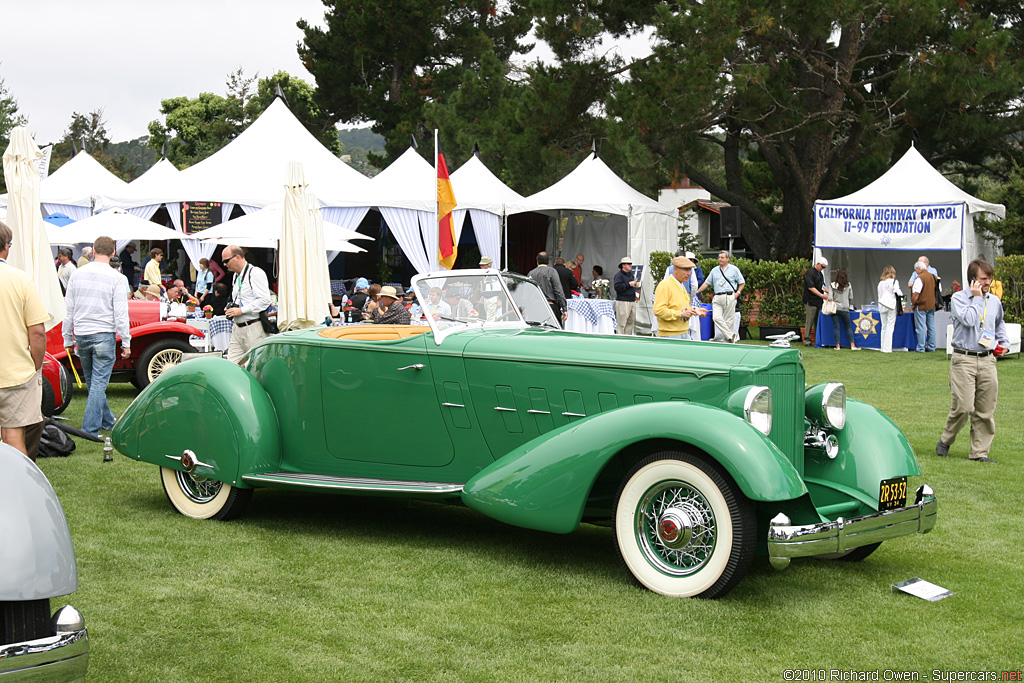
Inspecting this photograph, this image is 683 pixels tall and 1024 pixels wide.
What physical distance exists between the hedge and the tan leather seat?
15516mm

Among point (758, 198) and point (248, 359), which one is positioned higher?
point (758, 198)

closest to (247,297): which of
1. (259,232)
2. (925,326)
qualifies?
(259,232)

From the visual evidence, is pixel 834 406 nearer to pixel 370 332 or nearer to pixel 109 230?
pixel 370 332

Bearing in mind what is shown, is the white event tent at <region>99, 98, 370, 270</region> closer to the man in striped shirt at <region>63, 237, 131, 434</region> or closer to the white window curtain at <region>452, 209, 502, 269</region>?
the white window curtain at <region>452, 209, 502, 269</region>

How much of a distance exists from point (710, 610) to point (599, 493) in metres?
1.00

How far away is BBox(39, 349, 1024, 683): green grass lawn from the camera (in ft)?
13.1

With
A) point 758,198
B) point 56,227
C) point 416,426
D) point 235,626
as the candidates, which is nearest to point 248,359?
point 416,426

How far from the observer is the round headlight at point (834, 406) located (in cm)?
540

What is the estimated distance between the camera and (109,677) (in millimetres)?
3797

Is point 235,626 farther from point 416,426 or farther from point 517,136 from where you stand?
point 517,136

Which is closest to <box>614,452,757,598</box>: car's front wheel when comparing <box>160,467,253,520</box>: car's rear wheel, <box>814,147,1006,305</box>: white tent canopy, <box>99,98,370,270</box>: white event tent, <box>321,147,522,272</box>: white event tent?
<box>160,467,253,520</box>: car's rear wheel

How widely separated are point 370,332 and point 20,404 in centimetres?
213

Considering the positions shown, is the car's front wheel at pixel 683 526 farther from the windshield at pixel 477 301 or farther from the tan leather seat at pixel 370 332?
the tan leather seat at pixel 370 332

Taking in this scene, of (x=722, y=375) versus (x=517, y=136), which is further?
A: (x=517, y=136)
